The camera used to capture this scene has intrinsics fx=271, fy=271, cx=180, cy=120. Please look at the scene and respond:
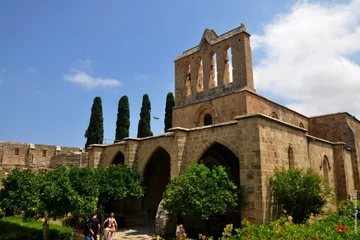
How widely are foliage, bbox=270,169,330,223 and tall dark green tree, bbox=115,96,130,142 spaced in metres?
20.8

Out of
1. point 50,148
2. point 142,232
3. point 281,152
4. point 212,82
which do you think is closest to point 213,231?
point 142,232

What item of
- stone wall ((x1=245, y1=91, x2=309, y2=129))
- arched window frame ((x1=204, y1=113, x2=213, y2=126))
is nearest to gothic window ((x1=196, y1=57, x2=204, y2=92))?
arched window frame ((x1=204, y1=113, x2=213, y2=126))

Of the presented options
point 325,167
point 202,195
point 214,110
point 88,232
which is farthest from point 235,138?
point 325,167

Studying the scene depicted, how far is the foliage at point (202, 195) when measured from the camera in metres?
9.64

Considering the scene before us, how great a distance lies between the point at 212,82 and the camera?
16.2 m

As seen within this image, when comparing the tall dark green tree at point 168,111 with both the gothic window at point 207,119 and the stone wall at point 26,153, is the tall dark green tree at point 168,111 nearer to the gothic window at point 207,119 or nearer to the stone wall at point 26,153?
the stone wall at point 26,153

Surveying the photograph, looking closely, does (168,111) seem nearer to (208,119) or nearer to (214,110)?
(208,119)

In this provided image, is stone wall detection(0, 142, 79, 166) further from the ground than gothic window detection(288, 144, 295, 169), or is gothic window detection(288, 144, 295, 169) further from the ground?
stone wall detection(0, 142, 79, 166)

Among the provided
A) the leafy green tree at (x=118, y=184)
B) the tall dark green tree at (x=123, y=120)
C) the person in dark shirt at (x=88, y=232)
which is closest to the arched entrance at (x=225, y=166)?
the leafy green tree at (x=118, y=184)

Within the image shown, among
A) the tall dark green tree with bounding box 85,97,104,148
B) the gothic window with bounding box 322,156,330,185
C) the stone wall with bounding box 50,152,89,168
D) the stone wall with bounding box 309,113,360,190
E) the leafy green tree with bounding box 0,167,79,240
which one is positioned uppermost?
the tall dark green tree with bounding box 85,97,104,148

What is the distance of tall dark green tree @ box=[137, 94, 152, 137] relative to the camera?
29344mm

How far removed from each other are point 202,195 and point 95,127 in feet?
68.7

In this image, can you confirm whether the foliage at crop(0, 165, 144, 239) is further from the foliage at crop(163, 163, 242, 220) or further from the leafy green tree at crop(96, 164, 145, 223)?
the foliage at crop(163, 163, 242, 220)

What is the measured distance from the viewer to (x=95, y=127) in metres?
28.3
